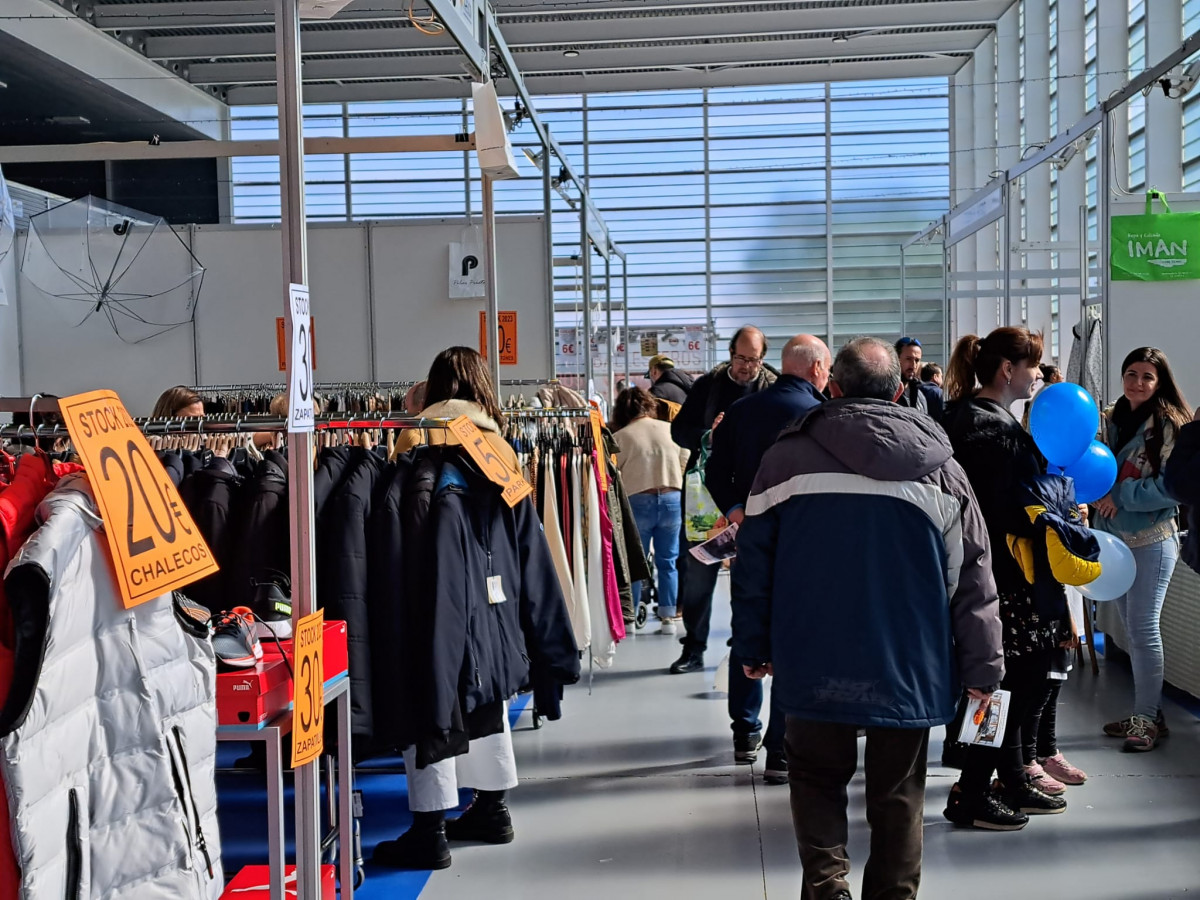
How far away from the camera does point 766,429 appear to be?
152 inches

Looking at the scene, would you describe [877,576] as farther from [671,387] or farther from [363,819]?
[671,387]

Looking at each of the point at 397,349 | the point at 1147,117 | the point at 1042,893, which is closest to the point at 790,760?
the point at 1042,893

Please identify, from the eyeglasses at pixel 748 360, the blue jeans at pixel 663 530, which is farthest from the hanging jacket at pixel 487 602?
the blue jeans at pixel 663 530

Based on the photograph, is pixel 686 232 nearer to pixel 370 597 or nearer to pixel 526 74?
pixel 526 74

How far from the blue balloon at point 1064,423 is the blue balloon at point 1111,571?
373 mm

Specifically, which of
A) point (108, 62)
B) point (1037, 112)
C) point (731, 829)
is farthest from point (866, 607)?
point (108, 62)

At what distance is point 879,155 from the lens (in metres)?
16.3

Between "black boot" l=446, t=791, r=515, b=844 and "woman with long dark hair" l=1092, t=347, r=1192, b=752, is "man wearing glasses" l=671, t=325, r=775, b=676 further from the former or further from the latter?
"black boot" l=446, t=791, r=515, b=844

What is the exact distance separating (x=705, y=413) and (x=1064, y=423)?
6.33ft

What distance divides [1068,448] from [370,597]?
231cm

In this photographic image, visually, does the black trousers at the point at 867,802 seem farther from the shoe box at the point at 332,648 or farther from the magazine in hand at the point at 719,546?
the magazine in hand at the point at 719,546

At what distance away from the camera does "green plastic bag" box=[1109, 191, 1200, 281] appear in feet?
18.5

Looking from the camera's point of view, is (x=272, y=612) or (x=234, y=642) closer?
(x=234, y=642)

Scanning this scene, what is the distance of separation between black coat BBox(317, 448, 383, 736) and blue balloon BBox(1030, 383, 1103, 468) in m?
2.28
